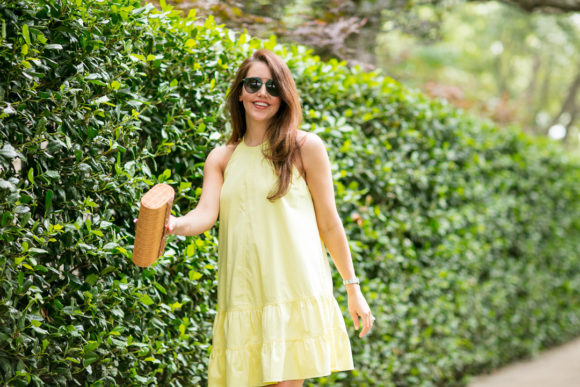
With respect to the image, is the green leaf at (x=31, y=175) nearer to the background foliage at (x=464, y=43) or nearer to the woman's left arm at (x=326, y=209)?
the woman's left arm at (x=326, y=209)

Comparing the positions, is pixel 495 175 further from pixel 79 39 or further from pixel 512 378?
pixel 79 39

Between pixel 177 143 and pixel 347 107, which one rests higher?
pixel 347 107

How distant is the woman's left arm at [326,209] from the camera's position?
8.78 feet

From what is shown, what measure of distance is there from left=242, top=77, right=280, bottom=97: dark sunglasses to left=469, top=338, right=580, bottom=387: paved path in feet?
15.1

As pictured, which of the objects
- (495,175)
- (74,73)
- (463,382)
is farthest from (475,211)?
Answer: (74,73)

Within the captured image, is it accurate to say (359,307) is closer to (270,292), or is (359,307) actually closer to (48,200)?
(270,292)

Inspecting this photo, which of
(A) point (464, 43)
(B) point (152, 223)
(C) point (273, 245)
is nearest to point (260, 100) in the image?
(C) point (273, 245)

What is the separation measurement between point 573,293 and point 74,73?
765 centimetres

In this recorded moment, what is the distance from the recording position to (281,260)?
2.52 m

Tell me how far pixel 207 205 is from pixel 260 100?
1.73 feet

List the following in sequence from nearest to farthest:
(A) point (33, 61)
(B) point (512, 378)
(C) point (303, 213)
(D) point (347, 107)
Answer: (A) point (33, 61) < (C) point (303, 213) < (D) point (347, 107) < (B) point (512, 378)

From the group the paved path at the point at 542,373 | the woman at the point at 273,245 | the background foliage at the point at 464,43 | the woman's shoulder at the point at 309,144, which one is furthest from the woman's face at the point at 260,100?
the paved path at the point at 542,373

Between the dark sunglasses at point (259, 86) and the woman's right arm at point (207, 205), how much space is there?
33cm

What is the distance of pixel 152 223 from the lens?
225 centimetres
